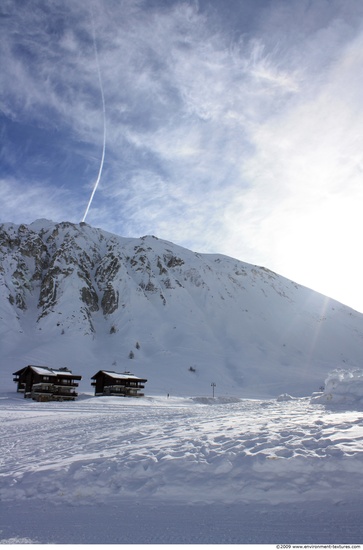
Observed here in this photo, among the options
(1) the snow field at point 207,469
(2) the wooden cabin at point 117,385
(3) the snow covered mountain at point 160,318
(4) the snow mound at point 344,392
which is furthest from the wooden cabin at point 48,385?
(1) the snow field at point 207,469

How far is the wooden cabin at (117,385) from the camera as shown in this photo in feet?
174

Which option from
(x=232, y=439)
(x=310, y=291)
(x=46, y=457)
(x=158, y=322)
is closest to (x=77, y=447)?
(x=46, y=457)

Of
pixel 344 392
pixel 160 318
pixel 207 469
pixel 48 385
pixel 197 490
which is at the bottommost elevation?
pixel 48 385

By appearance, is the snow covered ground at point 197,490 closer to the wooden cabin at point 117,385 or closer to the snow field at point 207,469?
the snow field at point 207,469

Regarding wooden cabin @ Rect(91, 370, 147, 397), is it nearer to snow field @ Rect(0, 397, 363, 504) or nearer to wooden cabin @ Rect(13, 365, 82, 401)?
wooden cabin @ Rect(13, 365, 82, 401)

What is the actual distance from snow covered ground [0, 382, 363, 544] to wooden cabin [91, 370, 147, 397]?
1761 inches

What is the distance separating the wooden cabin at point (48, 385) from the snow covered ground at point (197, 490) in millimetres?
40489

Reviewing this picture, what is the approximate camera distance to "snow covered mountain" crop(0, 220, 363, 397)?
78188 mm

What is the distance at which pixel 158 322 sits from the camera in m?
103

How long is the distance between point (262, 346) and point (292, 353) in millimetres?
8505

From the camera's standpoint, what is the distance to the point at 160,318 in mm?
105438

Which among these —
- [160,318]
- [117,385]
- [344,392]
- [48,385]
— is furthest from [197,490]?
[160,318]

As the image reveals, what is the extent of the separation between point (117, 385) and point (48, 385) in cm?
956

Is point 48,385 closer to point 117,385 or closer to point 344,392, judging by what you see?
point 117,385
